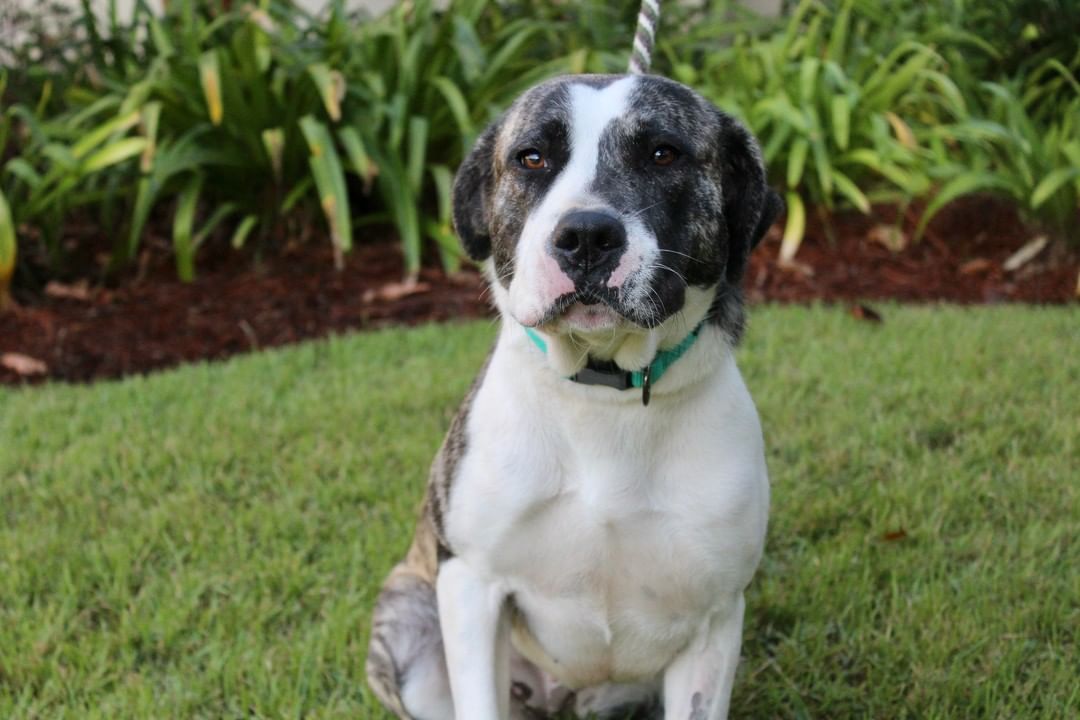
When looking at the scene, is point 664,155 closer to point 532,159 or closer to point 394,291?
point 532,159

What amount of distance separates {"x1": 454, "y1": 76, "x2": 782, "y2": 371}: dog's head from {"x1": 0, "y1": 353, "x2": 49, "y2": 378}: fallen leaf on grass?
359 centimetres

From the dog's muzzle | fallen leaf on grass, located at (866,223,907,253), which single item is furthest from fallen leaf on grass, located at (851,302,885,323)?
the dog's muzzle

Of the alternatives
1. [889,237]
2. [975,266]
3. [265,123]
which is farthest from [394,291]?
[975,266]

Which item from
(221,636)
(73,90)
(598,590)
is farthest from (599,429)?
(73,90)

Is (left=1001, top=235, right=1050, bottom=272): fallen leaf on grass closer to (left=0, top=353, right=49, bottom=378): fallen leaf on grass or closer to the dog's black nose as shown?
the dog's black nose

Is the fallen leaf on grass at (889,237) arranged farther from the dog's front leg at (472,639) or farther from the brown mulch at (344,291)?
the dog's front leg at (472,639)

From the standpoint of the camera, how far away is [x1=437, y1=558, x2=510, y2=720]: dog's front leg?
261 centimetres

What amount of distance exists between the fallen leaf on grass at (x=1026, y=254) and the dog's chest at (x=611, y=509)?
4.59 m

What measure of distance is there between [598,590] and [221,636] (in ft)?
4.29

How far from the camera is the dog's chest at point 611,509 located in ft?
8.36

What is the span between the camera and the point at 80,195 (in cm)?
647

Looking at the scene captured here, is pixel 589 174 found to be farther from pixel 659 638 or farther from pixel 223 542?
pixel 223 542

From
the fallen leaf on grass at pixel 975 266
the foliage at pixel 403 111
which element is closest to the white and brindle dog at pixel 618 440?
the foliage at pixel 403 111

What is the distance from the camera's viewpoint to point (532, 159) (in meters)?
2.54
